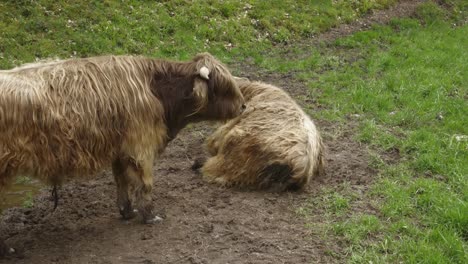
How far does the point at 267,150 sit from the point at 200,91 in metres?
1.11

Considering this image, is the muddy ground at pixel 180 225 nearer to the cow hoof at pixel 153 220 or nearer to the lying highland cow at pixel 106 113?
the cow hoof at pixel 153 220

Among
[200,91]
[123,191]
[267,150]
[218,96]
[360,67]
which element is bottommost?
[360,67]

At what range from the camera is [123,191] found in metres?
6.02

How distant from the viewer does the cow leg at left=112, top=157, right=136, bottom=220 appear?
582cm

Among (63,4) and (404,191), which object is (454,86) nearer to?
(404,191)

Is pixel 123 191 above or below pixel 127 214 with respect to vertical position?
above

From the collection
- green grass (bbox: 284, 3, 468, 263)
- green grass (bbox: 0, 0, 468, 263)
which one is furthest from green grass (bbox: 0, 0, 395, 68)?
green grass (bbox: 284, 3, 468, 263)

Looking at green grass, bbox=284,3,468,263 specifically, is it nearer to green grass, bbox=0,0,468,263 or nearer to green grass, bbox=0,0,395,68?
green grass, bbox=0,0,468,263

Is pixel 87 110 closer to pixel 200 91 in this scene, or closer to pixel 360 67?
pixel 200 91

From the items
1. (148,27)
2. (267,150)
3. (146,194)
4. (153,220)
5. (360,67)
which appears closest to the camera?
(146,194)

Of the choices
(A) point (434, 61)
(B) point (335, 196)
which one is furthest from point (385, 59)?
(B) point (335, 196)

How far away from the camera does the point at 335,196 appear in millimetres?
6469

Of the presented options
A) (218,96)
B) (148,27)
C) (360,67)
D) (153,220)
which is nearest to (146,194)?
(153,220)

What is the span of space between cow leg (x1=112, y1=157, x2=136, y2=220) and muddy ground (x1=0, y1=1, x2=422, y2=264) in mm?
93
